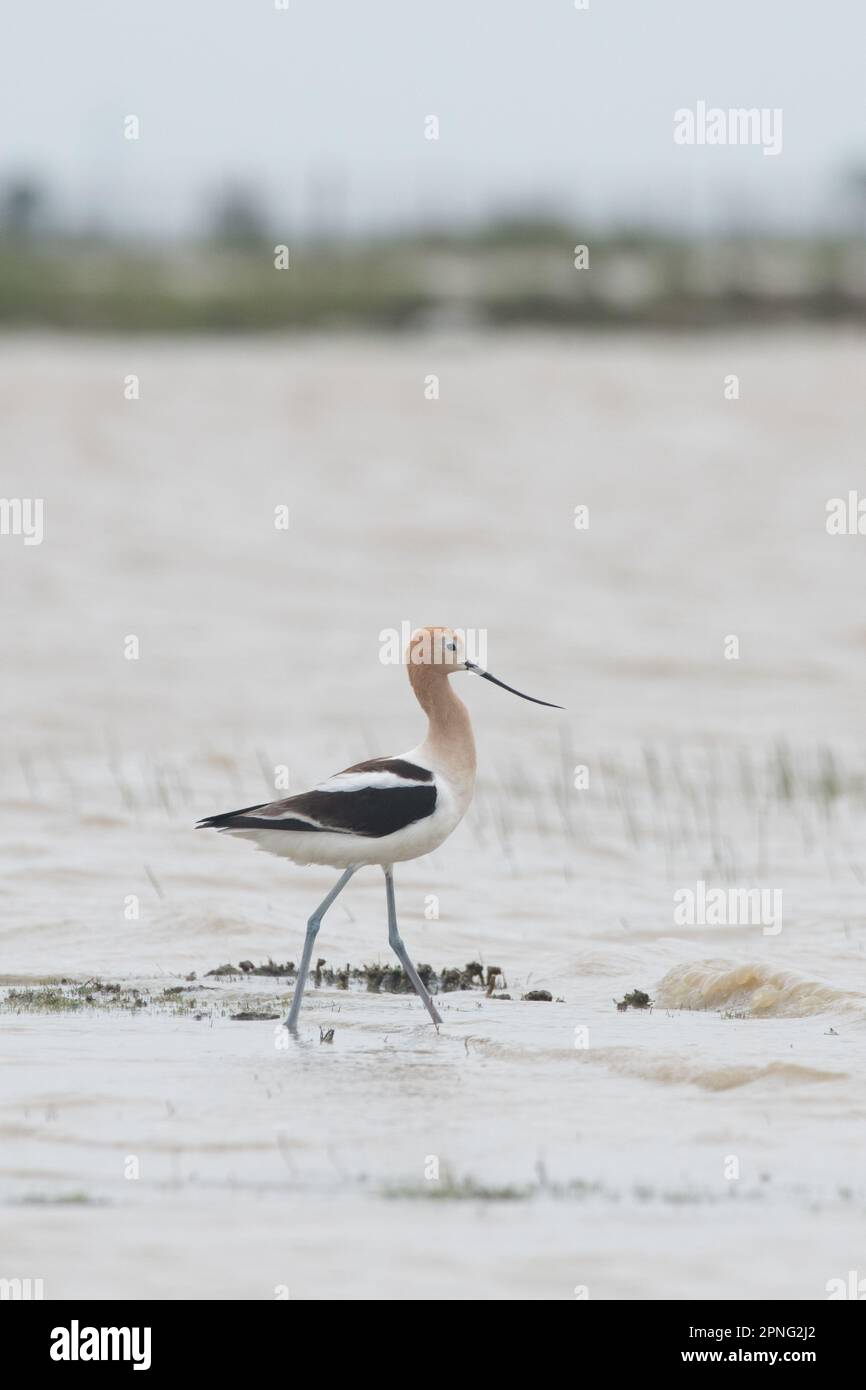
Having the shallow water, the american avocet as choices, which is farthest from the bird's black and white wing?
the shallow water

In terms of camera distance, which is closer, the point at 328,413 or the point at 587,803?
the point at 587,803

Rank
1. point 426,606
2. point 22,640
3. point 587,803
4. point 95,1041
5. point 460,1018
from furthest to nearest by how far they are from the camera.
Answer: point 426,606 → point 22,640 → point 587,803 → point 460,1018 → point 95,1041

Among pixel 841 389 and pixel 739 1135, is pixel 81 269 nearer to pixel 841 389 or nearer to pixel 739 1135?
pixel 841 389

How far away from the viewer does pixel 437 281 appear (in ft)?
151

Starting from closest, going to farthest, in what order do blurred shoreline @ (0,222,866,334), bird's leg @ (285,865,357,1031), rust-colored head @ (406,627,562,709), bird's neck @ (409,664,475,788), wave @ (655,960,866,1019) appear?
bird's leg @ (285,865,357,1031) → bird's neck @ (409,664,475,788) → rust-colored head @ (406,627,562,709) → wave @ (655,960,866,1019) → blurred shoreline @ (0,222,866,334)

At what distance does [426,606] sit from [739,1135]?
18.9 m

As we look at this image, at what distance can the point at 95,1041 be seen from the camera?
779cm

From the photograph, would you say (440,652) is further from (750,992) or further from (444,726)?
(750,992)

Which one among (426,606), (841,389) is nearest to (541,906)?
(426,606)

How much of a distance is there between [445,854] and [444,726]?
4.16 m

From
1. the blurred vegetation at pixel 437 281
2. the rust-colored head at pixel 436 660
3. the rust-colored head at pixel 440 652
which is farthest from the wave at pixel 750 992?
the blurred vegetation at pixel 437 281

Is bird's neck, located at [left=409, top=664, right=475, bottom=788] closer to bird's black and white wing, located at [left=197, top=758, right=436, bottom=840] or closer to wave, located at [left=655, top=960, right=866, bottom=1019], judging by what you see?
bird's black and white wing, located at [left=197, top=758, right=436, bottom=840]

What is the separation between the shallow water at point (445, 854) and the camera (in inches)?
224

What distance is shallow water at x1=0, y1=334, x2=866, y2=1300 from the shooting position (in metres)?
5.69
